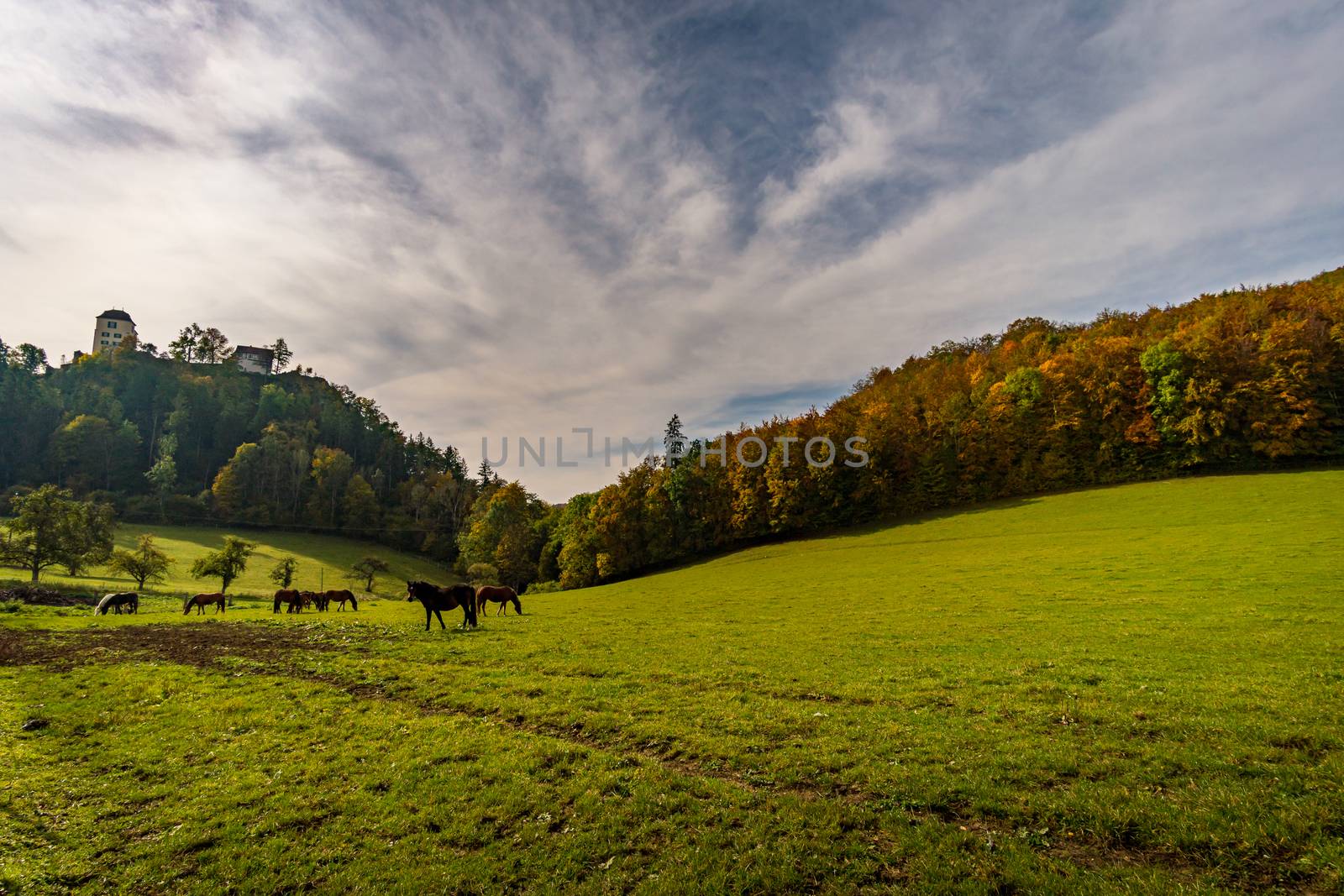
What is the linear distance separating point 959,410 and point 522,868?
272 ft

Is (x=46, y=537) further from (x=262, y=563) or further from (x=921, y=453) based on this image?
(x=921, y=453)

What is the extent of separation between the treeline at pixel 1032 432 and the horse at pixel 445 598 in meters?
49.3

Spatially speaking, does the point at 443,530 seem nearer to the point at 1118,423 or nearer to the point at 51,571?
the point at 51,571

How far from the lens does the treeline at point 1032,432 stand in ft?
193

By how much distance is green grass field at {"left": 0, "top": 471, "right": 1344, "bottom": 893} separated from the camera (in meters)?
7.36

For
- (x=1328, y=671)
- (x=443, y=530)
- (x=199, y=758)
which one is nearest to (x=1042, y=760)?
(x=1328, y=671)

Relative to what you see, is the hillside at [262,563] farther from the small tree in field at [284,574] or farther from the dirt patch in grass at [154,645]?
the dirt patch in grass at [154,645]

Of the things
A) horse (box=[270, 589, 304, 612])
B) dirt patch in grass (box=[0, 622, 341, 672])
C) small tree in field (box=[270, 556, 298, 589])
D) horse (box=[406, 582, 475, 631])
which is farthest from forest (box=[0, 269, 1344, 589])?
dirt patch in grass (box=[0, 622, 341, 672])

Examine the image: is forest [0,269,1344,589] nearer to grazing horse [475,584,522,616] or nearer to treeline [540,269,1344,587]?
treeline [540,269,1344,587]

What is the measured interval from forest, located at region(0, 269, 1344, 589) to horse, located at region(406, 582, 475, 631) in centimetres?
4913

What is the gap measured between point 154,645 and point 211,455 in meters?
183

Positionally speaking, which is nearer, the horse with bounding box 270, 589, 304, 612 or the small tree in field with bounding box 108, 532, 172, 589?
the horse with bounding box 270, 589, 304, 612

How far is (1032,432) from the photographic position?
233ft

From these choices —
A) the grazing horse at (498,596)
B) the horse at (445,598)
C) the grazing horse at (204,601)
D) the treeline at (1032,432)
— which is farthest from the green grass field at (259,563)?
the horse at (445,598)
